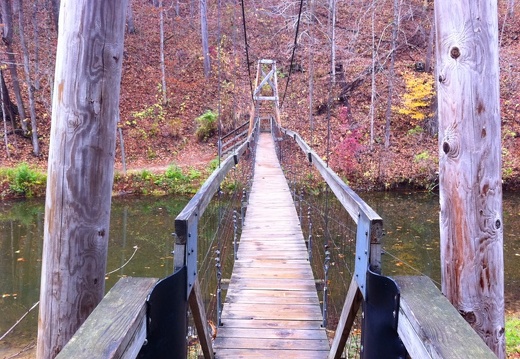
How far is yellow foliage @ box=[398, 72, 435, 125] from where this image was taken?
13109 millimetres

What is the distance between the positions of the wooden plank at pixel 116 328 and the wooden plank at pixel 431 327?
23.8 inches

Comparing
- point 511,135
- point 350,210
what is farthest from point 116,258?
point 511,135

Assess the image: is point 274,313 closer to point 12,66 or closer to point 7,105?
point 12,66

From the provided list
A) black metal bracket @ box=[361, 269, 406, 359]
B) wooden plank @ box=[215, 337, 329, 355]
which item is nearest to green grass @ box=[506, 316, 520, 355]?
wooden plank @ box=[215, 337, 329, 355]

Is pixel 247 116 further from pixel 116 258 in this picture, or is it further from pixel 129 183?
pixel 116 258

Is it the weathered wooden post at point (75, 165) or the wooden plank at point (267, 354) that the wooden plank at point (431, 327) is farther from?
the wooden plank at point (267, 354)

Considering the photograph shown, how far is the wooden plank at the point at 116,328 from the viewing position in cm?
76

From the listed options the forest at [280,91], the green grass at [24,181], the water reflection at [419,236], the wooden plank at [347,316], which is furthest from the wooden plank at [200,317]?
the green grass at [24,181]

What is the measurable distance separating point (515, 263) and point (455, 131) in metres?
6.64

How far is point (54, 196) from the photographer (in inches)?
43.6

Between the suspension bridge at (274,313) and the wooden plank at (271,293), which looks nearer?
the suspension bridge at (274,313)

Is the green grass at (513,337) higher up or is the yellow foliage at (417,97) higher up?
the yellow foliage at (417,97)

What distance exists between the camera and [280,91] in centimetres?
1875

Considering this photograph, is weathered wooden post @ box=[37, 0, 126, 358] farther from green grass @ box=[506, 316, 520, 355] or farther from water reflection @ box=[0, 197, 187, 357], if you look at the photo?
green grass @ box=[506, 316, 520, 355]
